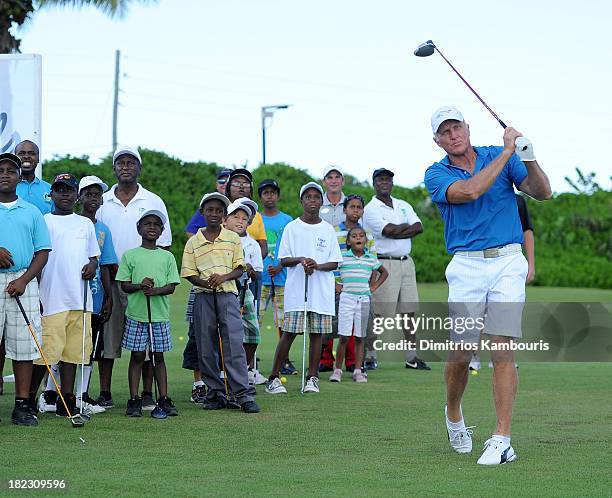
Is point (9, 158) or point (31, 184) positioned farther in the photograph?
point (31, 184)

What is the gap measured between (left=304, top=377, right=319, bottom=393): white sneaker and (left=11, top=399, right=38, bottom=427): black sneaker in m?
3.15

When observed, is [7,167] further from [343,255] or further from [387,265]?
[387,265]

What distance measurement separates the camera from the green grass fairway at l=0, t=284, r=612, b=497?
21.2 ft

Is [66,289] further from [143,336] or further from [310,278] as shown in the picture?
[310,278]

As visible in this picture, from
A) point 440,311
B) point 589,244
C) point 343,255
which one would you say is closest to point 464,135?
point 343,255

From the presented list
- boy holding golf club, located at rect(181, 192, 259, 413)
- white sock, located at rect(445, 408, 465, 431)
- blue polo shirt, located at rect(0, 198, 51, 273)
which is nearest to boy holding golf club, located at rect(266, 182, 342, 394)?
boy holding golf club, located at rect(181, 192, 259, 413)

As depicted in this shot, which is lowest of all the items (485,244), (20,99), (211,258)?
(211,258)

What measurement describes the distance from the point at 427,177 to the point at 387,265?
20.9 feet

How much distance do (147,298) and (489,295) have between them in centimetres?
337

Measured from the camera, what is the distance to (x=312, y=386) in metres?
11.3

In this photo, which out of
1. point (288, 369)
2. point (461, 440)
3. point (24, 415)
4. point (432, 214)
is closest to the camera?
point (461, 440)

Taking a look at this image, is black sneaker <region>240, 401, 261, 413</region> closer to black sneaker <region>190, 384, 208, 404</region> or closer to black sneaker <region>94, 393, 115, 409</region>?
black sneaker <region>190, 384, 208, 404</region>

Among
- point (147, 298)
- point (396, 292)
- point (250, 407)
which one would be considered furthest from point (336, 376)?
point (147, 298)

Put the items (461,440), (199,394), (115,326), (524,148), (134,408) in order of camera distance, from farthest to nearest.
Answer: (199,394) → (115,326) → (134,408) → (461,440) → (524,148)
